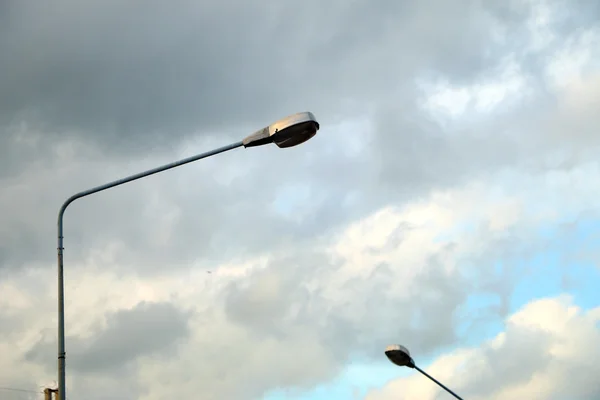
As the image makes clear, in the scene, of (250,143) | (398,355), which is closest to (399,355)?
(398,355)

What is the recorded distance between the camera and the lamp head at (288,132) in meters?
20.5

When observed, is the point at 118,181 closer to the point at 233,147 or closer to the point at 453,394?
the point at 233,147

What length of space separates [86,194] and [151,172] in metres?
1.94

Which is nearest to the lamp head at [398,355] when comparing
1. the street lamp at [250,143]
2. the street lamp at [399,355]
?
the street lamp at [399,355]

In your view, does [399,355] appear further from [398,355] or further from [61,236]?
[61,236]

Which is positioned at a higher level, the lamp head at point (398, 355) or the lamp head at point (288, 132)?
the lamp head at point (288, 132)

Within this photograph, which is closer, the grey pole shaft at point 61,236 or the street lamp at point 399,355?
the grey pole shaft at point 61,236

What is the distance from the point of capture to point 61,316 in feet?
70.4

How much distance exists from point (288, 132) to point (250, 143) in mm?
1176

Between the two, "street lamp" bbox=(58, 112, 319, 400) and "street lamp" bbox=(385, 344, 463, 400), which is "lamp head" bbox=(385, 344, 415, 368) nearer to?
"street lamp" bbox=(385, 344, 463, 400)

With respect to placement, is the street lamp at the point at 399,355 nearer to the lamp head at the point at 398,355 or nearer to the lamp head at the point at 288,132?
the lamp head at the point at 398,355

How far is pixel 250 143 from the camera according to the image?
837 inches

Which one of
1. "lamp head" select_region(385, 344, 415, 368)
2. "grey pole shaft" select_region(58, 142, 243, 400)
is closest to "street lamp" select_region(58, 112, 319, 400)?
"grey pole shaft" select_region(58, 142, 243, 400)

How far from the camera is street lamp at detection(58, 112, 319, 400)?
808 inches
